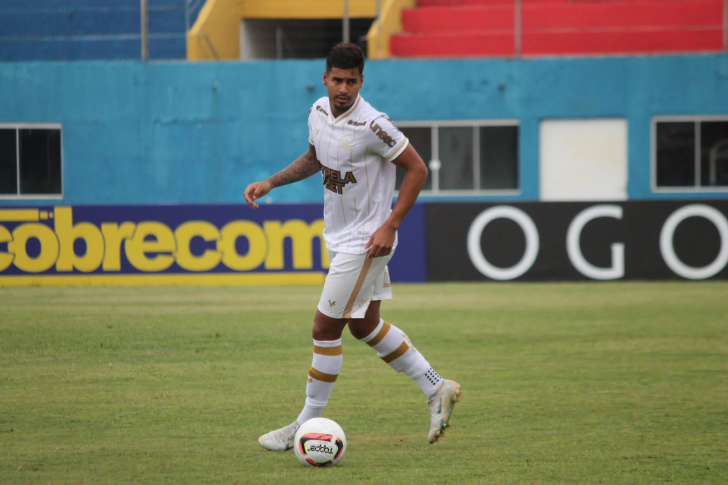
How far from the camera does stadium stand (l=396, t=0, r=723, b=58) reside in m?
22.9

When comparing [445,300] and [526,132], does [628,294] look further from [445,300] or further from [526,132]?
[526,132]

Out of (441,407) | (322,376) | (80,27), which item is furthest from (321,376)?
(80,27)

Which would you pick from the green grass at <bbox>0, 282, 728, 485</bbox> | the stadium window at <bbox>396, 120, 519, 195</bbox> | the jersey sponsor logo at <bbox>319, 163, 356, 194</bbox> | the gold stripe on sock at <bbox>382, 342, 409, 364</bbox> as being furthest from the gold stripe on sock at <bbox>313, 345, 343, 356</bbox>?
the stadium window at <bbox>396, 120, 519, 195</bbox>

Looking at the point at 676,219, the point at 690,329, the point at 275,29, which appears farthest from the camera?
the point at 275,29

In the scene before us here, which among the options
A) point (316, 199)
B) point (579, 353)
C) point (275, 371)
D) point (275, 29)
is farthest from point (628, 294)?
point (275, 29)

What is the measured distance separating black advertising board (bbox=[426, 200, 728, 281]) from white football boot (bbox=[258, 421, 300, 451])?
1064 centimetres

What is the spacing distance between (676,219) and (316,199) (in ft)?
29.0

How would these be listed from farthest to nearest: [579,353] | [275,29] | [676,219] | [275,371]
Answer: [275,29]
[676,219]
[579,353]
[275,371]

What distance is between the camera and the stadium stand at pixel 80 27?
21922 mm

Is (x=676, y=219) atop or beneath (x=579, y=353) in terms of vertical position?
atop

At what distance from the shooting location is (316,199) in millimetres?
22000

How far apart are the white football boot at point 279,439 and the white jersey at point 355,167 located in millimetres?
1014

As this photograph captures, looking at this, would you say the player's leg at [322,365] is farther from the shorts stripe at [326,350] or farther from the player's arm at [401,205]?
the player's arm at [401,205]

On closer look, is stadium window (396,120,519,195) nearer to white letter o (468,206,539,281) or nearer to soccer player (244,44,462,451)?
white letter o (468,206,539,281)
